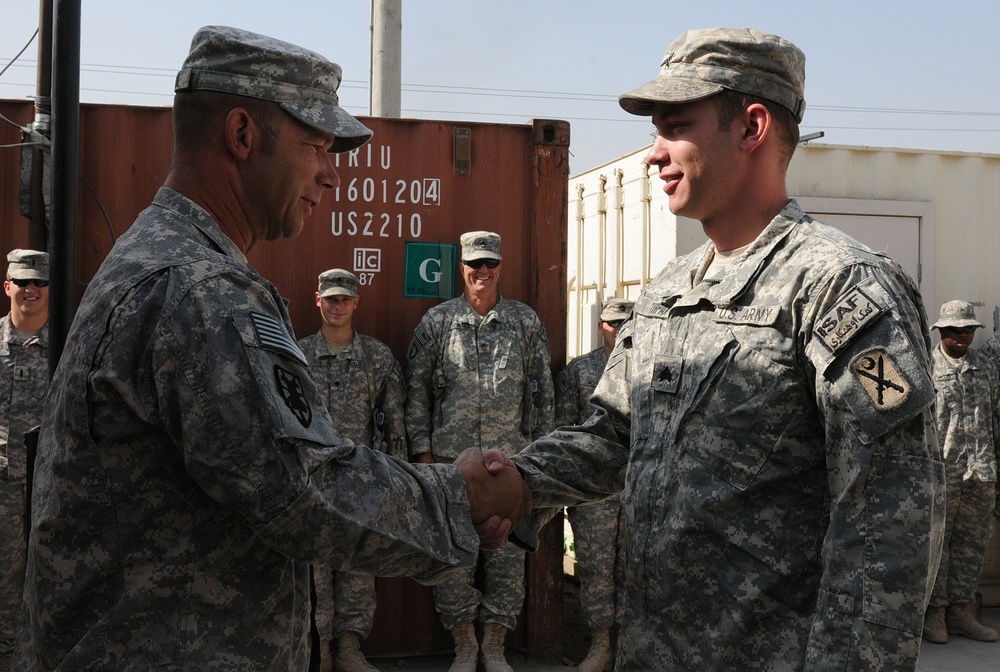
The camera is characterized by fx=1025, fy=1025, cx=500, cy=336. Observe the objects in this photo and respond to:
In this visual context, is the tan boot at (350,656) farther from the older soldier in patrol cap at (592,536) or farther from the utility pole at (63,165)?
the utility pole at (63,165)

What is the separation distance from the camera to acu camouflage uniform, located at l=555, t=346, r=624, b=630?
6.09 meters

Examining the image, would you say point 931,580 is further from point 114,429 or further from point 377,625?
point 377,625

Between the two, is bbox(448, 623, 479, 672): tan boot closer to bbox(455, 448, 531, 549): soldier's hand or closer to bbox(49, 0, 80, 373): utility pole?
bbox(455, 448, 531, 549): soldier's hand

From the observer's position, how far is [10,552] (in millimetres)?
5652

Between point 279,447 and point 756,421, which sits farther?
point 756,421

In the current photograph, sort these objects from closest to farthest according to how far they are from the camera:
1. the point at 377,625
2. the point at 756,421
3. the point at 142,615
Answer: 1. the point at 142,615
2. the point at 756,421
3. the point at 377,625

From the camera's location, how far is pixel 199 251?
203 centimetres

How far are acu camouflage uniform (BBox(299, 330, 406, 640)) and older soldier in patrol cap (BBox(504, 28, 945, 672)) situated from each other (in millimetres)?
3309

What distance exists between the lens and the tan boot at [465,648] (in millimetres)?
5742

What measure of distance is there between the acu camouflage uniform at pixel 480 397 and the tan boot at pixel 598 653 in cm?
50

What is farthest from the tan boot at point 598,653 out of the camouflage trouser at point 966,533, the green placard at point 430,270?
the camouflage trouser at point 966,533

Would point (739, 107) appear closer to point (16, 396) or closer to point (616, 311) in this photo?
point (616, 311)

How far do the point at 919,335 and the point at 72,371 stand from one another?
1.65 metres

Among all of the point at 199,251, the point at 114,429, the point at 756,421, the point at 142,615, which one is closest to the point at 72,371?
the point at 114,429
